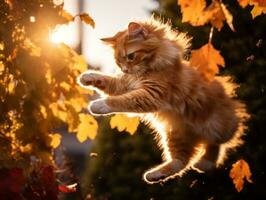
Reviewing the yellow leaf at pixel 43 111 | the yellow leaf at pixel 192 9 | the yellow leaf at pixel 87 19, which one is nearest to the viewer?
the yellow leaf at pixel 192 9

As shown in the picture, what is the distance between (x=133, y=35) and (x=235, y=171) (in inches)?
47.5

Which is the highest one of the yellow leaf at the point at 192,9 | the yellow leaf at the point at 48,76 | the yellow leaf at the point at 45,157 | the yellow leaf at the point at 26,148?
the yellow leaf at the point at 192,9

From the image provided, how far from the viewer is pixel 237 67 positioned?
5.33 meters

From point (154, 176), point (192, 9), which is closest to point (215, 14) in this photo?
point (192, 9)

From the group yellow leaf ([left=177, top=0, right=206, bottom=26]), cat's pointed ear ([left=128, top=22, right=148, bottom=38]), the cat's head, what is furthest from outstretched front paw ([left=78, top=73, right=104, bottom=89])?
yellow leaf ([left=177, top=0, right=206, bottom=26])

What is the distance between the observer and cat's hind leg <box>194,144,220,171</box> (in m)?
4.02

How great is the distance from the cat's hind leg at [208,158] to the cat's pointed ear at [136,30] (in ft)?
2.75

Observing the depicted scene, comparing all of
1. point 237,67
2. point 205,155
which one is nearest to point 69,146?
point 237,67

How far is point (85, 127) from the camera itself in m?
4.82

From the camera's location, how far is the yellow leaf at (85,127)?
480 centimetres

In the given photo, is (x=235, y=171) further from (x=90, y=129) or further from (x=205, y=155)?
(x=90, y=129)

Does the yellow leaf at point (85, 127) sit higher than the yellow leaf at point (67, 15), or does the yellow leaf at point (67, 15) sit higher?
the yellow leaf at point (67, 15)

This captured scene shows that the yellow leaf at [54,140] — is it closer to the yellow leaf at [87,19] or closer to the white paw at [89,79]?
the yellow leaf at [87,19]

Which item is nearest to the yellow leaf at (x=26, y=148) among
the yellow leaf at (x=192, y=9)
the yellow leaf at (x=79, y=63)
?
the yellow leaf at (x=79, y=63)
